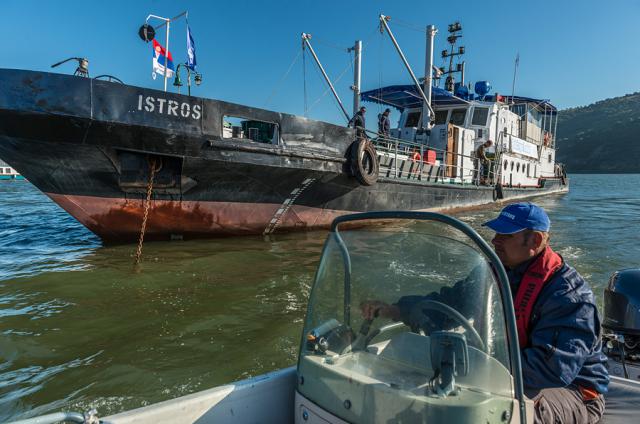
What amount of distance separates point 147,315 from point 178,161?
3159 millimetres

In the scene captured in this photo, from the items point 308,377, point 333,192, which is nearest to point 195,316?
point 308,377

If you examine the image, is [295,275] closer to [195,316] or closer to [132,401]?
[195,316]

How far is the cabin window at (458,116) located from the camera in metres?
15.0

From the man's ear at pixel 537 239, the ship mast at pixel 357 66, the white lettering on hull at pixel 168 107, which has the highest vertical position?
the ship mast at pixel 357 66

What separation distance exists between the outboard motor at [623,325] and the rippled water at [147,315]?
2.26m

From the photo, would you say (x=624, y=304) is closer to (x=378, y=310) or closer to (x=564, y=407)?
(x=564, y=407)

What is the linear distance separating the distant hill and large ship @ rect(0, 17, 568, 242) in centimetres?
9350

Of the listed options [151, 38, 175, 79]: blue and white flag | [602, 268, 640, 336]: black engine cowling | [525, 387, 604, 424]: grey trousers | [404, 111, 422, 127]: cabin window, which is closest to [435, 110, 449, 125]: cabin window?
[404, 111, 422, 127]: cabin window

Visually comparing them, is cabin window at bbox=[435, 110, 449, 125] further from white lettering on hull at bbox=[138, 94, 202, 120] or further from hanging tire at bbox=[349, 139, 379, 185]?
white lettering on hull at bbox=[138, 94, 202, 120]

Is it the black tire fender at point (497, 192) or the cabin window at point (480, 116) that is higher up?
the cabin window at point (480, 116)

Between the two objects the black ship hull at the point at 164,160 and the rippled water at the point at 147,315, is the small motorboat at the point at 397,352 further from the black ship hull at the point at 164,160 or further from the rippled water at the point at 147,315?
the black ship hull at the point at 164,160

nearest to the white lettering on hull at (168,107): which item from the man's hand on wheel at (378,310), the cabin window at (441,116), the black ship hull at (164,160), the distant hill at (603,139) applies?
the black ship hull at (164,160)

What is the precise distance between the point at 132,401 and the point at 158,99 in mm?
4697

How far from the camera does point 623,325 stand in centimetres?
259
